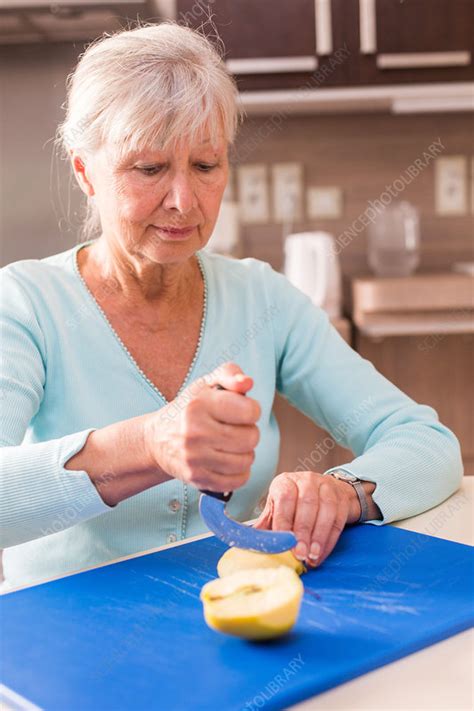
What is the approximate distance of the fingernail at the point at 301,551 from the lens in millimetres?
915

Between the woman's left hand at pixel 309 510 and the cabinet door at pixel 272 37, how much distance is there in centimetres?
191

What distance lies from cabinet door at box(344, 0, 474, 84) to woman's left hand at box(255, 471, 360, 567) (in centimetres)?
199

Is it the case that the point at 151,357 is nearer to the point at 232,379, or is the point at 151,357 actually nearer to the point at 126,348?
the point at 126,348

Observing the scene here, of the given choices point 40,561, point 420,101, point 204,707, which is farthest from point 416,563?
point 420,101

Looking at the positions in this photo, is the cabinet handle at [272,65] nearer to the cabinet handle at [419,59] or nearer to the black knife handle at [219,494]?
the cabinet handle at [419,59]

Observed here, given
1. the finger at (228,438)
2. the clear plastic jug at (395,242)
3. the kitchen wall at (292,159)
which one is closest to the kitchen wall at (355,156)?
the kitchen wall at (292,159)

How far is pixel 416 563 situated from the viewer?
3.03 ft

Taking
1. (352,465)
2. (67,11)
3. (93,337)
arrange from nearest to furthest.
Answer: (352,465) → (93,337) → (67,11)

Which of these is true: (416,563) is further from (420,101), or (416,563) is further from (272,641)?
(420,101)

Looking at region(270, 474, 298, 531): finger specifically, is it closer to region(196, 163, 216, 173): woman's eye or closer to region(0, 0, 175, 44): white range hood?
region(196, 163, 216, 173): woman's eye

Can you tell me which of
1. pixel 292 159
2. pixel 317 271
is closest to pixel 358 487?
pixel 317 271

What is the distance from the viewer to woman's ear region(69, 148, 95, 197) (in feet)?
4.11

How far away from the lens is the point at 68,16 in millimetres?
2627

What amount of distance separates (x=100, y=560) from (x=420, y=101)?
2.05 metres
